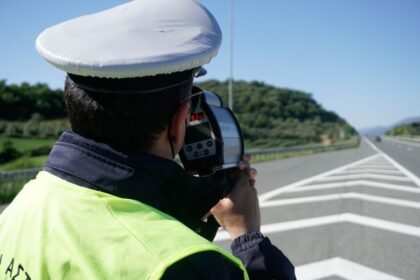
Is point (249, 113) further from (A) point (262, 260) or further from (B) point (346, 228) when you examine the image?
(A) point (262, 260)

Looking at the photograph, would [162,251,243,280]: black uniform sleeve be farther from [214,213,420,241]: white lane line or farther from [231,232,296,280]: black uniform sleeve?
[214,213,420,241]: white lane line

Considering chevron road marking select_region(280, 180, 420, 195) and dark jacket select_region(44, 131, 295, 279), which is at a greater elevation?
dark jacket select_region(44, 131, 295, 279)

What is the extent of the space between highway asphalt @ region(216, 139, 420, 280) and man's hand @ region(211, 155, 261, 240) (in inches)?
109

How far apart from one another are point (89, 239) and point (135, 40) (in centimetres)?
44

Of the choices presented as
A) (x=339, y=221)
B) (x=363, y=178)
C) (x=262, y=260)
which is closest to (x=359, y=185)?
(x=363, y=178)

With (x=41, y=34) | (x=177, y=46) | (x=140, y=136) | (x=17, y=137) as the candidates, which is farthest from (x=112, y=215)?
(x=17, y=137)

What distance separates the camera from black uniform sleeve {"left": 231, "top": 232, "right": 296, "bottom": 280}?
1.08 metres

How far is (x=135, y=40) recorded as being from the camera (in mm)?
919

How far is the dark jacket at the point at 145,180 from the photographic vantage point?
917mm

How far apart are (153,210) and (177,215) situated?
19 cm

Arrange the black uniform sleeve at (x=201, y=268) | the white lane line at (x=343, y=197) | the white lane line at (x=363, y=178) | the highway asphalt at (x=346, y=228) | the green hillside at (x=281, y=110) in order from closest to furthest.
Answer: the black uniform sleeve at (x=201, y=268) < the highway asphalt at (x=346, y=228) < the white lane line at (x=343, y=197) < the white lane line at (x=363, y=178) < the green hillside at (x=281, y=110)

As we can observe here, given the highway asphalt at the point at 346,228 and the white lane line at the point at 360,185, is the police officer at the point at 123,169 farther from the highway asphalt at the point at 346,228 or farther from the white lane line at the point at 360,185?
the white lane line at the point at 360,185

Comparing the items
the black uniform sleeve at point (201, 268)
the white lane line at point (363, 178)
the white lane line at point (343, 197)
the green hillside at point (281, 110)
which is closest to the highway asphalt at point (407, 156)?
the white lane line at point (363, 178)

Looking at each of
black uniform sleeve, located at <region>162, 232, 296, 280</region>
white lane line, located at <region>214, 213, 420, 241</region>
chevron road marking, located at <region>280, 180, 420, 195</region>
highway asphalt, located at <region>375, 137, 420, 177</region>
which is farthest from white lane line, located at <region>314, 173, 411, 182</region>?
black uniform sleeve, located at <region>162, 232, 296, 280</region>
